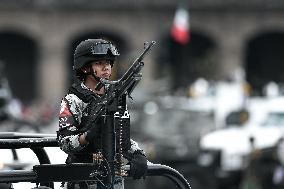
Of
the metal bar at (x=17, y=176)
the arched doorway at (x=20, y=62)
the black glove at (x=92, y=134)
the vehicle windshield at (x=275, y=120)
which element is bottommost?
the metal bar at (x=17, y=176)

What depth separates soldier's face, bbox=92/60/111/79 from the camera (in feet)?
22.4

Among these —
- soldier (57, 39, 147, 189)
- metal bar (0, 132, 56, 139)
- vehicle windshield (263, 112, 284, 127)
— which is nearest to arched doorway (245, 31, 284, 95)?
vehicle windshield (263, 112, 284, 127)

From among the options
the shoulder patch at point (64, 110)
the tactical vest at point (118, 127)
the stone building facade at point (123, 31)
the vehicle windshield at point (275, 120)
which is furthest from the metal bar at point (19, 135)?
the stone building facade at point (123, 31)

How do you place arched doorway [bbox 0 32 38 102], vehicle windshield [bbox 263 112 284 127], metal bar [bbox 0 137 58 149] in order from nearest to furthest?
metal bar [bbox 0 137 58 149] → vehicle windshield [bbox 263 112 284 127] → arched doorway [bbox 0 32 38 102]

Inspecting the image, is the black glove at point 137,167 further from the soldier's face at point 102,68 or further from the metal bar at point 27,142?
the metal bar at point 27,142

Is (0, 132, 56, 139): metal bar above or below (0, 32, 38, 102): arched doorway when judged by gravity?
below

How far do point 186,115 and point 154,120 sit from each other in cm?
87

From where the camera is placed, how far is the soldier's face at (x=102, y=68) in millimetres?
6828

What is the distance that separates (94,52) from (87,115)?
0.42 m

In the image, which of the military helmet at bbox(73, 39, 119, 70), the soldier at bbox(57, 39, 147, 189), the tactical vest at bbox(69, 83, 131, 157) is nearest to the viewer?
the tactical vest at bbox(69, 83, 131, 157)

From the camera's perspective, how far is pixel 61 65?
68.4 m

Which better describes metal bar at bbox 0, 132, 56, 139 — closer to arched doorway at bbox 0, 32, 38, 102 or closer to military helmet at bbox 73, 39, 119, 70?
military helmet at bbox 73, 39, 119, 70

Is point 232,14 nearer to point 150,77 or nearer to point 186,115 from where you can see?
point 150,77

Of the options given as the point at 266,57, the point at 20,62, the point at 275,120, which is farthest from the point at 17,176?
the point at 266,57
